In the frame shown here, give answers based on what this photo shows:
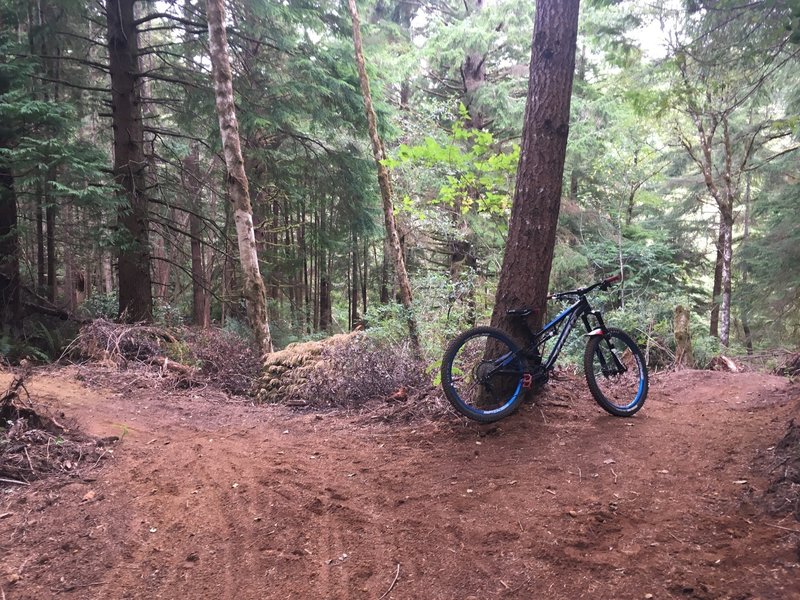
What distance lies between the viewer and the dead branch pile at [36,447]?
3.63 m

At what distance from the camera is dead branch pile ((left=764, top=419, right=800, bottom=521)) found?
257 cm

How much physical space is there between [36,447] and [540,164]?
4.91m

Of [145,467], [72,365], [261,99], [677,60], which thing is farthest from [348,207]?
[145,467]

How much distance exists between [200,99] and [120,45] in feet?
5.51

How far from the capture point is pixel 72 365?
8086mm

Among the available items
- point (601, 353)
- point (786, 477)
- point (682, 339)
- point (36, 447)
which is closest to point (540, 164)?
point (601, 353)

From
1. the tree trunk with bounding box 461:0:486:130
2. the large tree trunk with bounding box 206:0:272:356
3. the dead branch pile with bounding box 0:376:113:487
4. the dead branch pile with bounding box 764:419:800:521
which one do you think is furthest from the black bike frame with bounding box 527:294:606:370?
the tree trunk with bounding box 461:0:486:130

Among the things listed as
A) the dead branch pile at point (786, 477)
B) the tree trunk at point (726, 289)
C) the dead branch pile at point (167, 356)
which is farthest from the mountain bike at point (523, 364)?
the tree trunk at point (726, 289)

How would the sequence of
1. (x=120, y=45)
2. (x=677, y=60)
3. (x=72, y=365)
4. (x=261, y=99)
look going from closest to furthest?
1. (x=677, y=60)
2. (x=72, y=365)
3. (x=120, y=45)
4. (x=261, y=99)

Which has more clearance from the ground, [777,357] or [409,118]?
[409,118]

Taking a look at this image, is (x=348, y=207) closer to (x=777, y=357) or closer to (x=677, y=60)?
(x=677, y=60)

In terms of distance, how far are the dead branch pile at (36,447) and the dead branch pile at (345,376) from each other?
8.64ft

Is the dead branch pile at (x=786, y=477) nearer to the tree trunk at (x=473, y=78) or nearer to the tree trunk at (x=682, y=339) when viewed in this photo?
the tree trunk at (x=682, y=339)

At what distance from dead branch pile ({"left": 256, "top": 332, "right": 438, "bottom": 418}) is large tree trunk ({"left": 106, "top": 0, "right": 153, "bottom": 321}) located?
4.05 m
